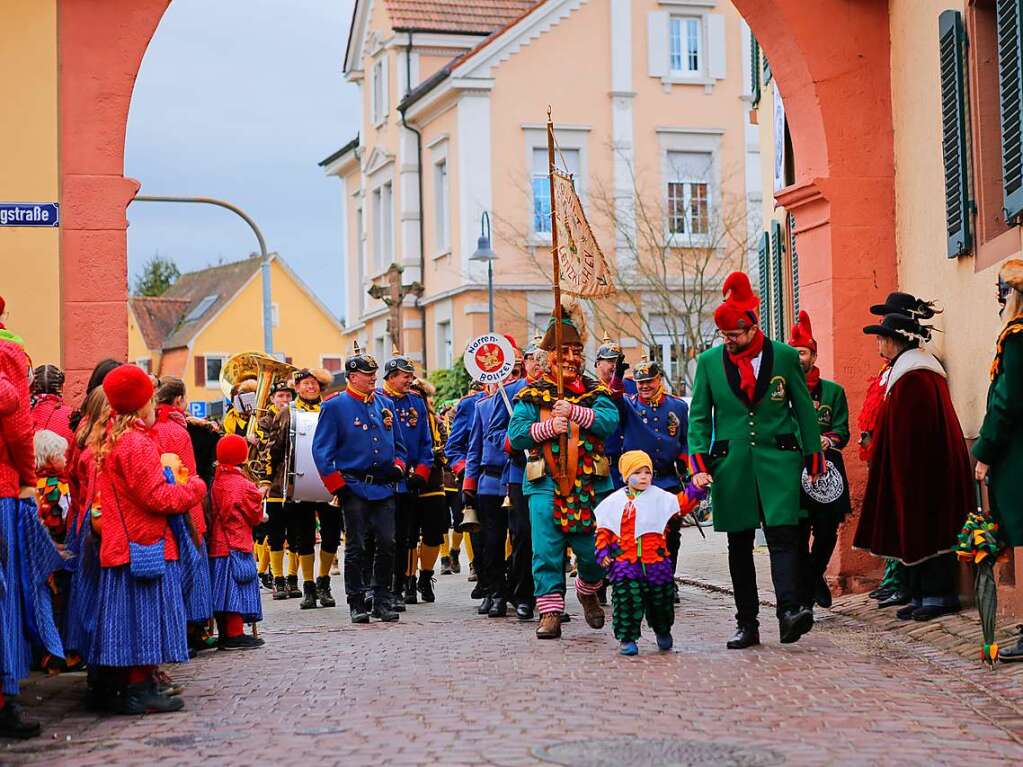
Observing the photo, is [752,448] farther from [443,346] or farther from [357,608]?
[443,346]

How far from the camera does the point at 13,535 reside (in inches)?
325

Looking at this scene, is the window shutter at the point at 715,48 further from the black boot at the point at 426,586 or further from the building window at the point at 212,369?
the building window at the point at 212,369

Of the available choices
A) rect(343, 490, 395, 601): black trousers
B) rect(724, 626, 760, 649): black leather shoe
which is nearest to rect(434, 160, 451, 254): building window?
rect(343, 490, 395, 601): black trousers

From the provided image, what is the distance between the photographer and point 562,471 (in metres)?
11.8

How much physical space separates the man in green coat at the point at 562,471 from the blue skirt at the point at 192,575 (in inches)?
86.2

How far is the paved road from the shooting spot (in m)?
7.25

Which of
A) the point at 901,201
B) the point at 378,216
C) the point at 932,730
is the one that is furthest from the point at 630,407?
the point at 378,216

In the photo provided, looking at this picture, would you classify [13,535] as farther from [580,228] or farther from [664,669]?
[580,228]

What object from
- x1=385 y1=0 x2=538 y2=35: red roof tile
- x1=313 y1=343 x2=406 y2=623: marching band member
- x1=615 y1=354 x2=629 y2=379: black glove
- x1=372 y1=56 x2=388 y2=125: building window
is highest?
x1=385 y1=0 x2=538 y2=35: red roof tile

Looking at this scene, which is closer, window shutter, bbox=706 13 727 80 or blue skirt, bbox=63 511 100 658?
blue skirt, bbox=63 511 100 658

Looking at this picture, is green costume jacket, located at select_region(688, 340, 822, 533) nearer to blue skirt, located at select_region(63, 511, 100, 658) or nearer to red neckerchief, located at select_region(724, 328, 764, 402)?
red neckerchief, located at select_region(724, 328, 764, 402)

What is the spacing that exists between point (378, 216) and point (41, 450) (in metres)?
36.4

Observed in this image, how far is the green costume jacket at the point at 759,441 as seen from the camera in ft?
34.8

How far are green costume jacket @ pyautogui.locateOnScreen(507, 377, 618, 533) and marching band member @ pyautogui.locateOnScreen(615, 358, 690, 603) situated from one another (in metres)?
1.55
